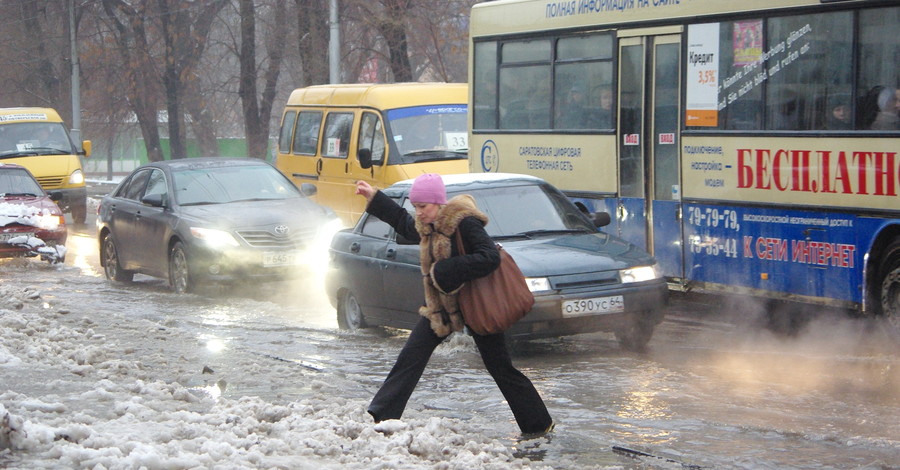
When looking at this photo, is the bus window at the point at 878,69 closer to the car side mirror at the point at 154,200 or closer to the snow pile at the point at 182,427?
the snow pile at the point at 182,427

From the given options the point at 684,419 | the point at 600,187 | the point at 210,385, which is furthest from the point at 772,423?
the point at 600,187

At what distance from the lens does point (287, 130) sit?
2094cm

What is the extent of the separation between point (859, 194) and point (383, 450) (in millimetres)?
5336

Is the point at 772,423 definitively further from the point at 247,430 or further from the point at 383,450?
the point at 247,430

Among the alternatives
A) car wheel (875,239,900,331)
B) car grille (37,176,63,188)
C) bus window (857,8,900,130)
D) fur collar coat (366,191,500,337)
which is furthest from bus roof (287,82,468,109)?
fur collar coat (366,191,500,337)

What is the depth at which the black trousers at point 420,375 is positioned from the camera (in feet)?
24.0

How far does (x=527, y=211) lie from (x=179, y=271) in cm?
584

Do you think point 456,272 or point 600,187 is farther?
point 600,187

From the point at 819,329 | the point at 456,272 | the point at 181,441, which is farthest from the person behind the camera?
the point at 819,329

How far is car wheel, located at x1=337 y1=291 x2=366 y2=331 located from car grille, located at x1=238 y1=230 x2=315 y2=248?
299cm

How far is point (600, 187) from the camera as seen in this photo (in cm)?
1356

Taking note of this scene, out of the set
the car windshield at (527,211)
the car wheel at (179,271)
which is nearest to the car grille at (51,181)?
the car wheel at (179,271)

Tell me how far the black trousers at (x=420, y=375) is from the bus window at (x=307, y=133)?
1264cm

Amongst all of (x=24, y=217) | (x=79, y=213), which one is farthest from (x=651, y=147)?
(x=79, y=213)
